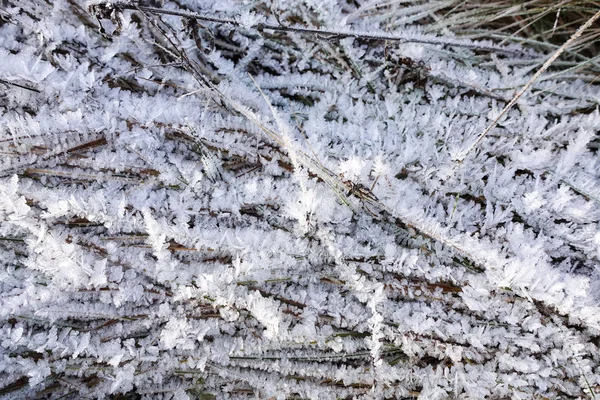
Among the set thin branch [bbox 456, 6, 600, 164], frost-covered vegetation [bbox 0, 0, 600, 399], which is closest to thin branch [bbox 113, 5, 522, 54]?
frost-covered vegetation [bbox 0, 0, 600, 399]

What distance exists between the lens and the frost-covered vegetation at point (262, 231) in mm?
1212

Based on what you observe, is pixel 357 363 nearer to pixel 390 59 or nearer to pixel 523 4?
pixel 390 59

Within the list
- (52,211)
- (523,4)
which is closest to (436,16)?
(523,4)

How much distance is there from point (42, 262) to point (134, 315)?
1.06 feet

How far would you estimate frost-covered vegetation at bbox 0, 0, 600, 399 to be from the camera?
121 cm

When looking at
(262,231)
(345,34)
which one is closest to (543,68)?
(345,34)

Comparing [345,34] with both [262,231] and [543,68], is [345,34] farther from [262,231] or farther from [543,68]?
[262,231]

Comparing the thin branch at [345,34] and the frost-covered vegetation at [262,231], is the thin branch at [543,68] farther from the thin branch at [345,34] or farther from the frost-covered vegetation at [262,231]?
the thin branch at [345,34]

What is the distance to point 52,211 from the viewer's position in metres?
1.20

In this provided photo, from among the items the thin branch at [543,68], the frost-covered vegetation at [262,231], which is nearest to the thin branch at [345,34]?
the frost-covered vegetation at [262,231]

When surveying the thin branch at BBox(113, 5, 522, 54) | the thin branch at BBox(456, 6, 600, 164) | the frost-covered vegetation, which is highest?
the thin branch at BBox(113, 5, 522, 54)

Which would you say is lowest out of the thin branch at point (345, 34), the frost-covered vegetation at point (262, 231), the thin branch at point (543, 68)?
the frost-covered vegetation at point (262, 231)

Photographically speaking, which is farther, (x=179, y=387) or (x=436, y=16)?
(x=436, y=16)

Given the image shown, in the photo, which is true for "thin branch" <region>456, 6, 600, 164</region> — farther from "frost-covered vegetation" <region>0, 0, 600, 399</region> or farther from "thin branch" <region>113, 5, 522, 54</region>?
"thin branch" <region>113, 5, 522, 54</region>
